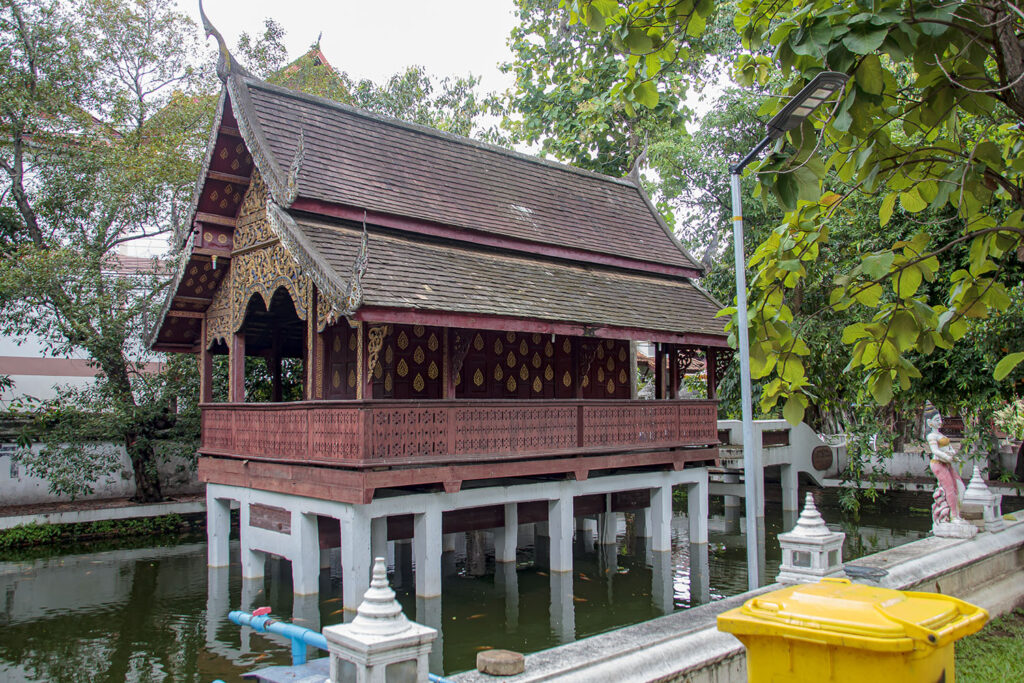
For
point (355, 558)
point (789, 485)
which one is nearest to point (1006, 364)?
point (355, 558)

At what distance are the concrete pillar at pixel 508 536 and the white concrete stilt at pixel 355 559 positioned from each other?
3482 mm

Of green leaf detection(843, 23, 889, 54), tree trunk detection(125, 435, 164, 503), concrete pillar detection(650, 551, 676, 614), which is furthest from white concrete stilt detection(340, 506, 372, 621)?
tree trunk detection(125, 435, 164, 503)

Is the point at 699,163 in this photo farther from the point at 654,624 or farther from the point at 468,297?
the point at 654,624

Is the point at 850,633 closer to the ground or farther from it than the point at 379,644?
farther from it

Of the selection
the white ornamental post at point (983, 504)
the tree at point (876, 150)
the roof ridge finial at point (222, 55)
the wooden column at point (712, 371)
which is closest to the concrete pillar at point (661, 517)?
the wooden column at point (712, 371)

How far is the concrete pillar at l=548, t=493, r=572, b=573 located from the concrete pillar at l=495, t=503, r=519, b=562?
2.15 feet

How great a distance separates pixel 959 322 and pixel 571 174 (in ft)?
43.8

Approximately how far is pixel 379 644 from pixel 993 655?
266 inches

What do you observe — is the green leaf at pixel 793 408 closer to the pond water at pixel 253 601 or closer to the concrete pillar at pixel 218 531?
the pond water at pixel 253 601

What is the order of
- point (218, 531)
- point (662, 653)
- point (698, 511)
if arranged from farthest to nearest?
point (698, 511) < point (218, 531) < point (662, 653)

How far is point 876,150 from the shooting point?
4062 mm

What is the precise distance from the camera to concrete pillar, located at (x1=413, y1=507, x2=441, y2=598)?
1130 centimetres

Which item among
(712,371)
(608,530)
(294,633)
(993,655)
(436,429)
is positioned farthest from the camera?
(608,530)

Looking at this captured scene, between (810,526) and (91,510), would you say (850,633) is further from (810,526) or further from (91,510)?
(91,510)
